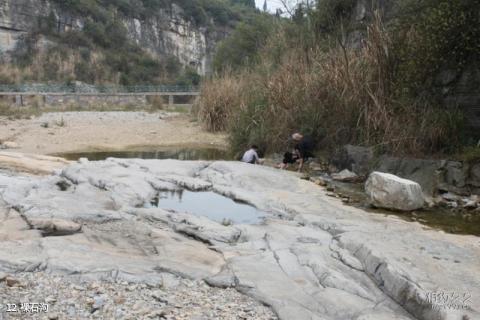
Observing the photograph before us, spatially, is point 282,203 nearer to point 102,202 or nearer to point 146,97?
point 102,202

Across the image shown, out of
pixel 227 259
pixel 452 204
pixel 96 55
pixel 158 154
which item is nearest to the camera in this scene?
pixel 227 259

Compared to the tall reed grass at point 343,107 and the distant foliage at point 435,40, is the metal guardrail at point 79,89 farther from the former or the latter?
the distant foliage at point 435,40

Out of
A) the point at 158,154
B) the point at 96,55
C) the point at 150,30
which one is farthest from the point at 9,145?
the point at 150,30

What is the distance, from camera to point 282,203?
248 inches

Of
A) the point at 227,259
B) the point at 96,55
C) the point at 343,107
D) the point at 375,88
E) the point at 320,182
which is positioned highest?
the point at 96,55

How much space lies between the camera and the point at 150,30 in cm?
6456

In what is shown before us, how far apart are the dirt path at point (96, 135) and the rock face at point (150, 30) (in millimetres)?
34966

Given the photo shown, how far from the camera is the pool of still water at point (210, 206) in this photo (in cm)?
571

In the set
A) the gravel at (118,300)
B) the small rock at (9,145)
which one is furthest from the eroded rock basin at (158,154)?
the gravel at (118,300)

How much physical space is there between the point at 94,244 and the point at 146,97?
3622 cm

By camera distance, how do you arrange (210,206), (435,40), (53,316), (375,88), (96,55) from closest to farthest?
(53,316) → (210,206) → (435,40) → (375,88) → (96,55)

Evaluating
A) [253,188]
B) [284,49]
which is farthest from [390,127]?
[284,49]

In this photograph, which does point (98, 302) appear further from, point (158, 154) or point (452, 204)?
point (158, 154)

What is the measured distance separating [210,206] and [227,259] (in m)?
2.14
